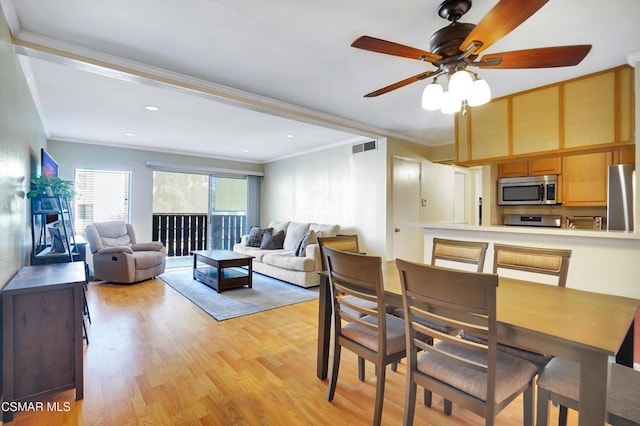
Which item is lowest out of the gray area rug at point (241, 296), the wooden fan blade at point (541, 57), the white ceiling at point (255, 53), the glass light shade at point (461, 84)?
the gray area rug at point (241, 296)

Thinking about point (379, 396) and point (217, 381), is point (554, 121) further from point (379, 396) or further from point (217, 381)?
point (217, 381)

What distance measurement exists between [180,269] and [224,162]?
2579 mm

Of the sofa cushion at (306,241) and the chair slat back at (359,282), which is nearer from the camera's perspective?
the chair slat back at (359,282)

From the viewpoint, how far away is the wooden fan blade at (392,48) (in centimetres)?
166

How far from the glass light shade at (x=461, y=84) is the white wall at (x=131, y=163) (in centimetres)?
602

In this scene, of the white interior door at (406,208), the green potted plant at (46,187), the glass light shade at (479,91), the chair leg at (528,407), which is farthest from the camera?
the white interior door at (406,208)

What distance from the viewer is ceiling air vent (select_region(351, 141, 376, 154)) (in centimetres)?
509

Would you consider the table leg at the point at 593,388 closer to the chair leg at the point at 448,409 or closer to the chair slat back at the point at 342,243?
the chair leg at the point at 448,409

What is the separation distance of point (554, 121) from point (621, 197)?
1.45 m

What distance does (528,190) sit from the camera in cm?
458

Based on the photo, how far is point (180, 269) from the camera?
6.11 m

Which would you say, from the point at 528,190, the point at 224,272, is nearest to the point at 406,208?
the point at 528,190

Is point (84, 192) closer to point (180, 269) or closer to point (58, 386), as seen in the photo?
point (180, 269)

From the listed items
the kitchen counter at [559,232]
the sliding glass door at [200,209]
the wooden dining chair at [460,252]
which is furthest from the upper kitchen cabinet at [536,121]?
the sliding glass door at [200,209]
